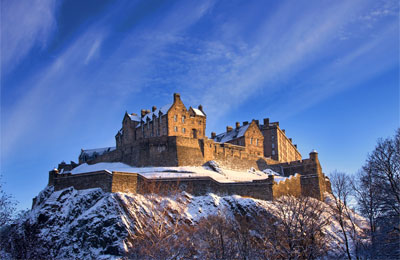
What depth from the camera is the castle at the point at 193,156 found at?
155 ft

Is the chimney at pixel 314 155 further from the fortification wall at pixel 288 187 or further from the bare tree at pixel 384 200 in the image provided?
the bare tree at pixel 384 200

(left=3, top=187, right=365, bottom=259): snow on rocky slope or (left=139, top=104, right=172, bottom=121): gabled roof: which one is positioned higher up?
(left=139, top=104, right=172, bottom=121): gabled roof

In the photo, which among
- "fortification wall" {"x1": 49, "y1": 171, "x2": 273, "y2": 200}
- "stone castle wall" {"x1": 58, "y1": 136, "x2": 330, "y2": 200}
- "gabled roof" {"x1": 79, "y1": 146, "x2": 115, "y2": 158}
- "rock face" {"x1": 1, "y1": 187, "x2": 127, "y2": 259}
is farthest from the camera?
"gabled roof" {"x1": 79, "y1": 146, "x2": 115, "y2": 158}

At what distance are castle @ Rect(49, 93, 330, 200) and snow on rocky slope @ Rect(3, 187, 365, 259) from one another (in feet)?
5.98

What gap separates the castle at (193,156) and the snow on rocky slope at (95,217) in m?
1.82

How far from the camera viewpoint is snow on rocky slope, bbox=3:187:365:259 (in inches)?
→ 1476

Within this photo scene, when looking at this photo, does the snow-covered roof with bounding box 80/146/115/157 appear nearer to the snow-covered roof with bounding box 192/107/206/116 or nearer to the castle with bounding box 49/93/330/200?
the castle with bounding box 49/93/330/200

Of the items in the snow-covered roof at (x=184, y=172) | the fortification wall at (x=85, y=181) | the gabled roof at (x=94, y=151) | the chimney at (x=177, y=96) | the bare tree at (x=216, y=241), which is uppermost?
the chimney at (x=177, y=96)

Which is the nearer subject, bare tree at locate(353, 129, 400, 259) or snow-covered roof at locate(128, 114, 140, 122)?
bare tree at locate(353, 129, 400, 259)

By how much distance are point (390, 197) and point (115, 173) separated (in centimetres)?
2895

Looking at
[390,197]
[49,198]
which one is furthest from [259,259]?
[49,198]

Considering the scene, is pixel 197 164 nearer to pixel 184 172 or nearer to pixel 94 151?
pixel 184 172

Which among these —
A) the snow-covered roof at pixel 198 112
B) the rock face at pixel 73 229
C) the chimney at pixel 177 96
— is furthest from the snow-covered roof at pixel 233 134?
the rock face at pixel 73 229

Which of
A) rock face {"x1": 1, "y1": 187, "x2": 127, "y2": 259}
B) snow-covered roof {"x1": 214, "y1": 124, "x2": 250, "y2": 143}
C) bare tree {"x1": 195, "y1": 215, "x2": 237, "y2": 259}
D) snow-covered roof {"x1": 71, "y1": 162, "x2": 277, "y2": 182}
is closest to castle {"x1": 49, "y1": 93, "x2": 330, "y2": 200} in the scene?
snow-covered roof {"x1": 214, "y1": 124, "x2": 250, "y2": 143}
